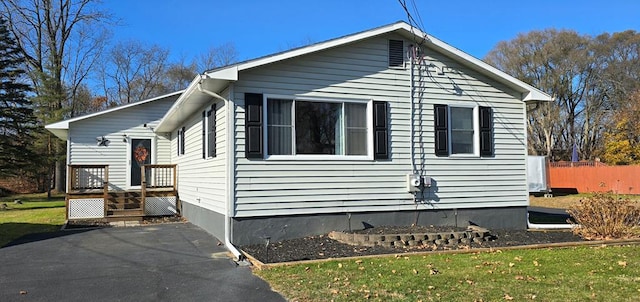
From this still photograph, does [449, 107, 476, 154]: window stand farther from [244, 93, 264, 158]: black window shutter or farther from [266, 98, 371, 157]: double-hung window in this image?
[244, 93, 264, 158]: black window shutter

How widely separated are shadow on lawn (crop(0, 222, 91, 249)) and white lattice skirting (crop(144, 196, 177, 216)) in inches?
100

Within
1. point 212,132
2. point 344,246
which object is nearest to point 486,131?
point 344,246

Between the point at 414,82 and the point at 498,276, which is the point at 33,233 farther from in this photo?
the point at 498,276

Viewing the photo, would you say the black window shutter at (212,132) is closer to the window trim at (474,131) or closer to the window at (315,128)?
the window at (315,128)

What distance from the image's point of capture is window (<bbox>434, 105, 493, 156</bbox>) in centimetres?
1041

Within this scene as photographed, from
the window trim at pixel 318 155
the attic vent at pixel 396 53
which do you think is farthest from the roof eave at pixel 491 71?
the window trim at pixel 318 155

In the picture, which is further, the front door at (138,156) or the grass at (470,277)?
the front door at (138,156)

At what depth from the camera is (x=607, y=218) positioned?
896 cm

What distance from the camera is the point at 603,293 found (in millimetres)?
5133

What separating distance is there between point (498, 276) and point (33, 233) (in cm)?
1050

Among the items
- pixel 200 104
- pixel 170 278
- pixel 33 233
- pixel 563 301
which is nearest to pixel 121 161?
pixel 33 233

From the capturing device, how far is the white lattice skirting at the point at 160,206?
1455cm

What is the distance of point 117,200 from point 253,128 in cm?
780

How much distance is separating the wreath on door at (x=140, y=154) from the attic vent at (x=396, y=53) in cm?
1044
